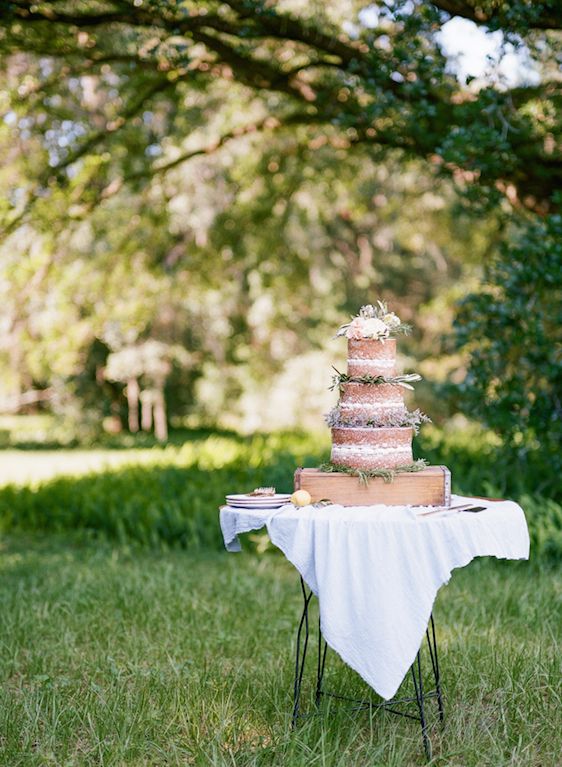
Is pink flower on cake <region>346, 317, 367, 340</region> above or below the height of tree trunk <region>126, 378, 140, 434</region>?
above

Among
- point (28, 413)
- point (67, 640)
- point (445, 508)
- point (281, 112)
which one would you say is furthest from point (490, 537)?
point (28, 413)

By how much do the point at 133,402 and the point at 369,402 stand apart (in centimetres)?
2073

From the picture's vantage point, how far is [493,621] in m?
6.04

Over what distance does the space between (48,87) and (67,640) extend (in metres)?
6.36

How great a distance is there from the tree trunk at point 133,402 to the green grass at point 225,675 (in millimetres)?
16077

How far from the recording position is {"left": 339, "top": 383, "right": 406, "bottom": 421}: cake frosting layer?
13.6 feet

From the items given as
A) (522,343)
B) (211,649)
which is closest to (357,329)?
(211,649)

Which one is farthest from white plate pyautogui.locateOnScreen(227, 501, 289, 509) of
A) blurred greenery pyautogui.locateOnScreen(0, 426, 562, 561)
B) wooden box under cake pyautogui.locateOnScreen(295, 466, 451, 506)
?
blurred greenery pyautogui.locateOnScreen(0, 426, 562, 561)

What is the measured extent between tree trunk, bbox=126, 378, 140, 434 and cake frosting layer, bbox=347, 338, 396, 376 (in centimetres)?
1969

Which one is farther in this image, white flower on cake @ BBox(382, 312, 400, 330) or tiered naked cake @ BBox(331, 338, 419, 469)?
white flower on cake @ BBox(382, 312, 400, 330)

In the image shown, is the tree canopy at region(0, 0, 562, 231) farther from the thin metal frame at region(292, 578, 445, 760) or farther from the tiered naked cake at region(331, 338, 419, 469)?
the thin metal frame at region(292, 578, 445, 760)

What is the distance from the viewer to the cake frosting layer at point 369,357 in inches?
165

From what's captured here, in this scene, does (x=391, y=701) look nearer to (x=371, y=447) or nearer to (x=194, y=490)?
(x=371, y=447)

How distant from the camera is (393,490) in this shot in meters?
4.08
